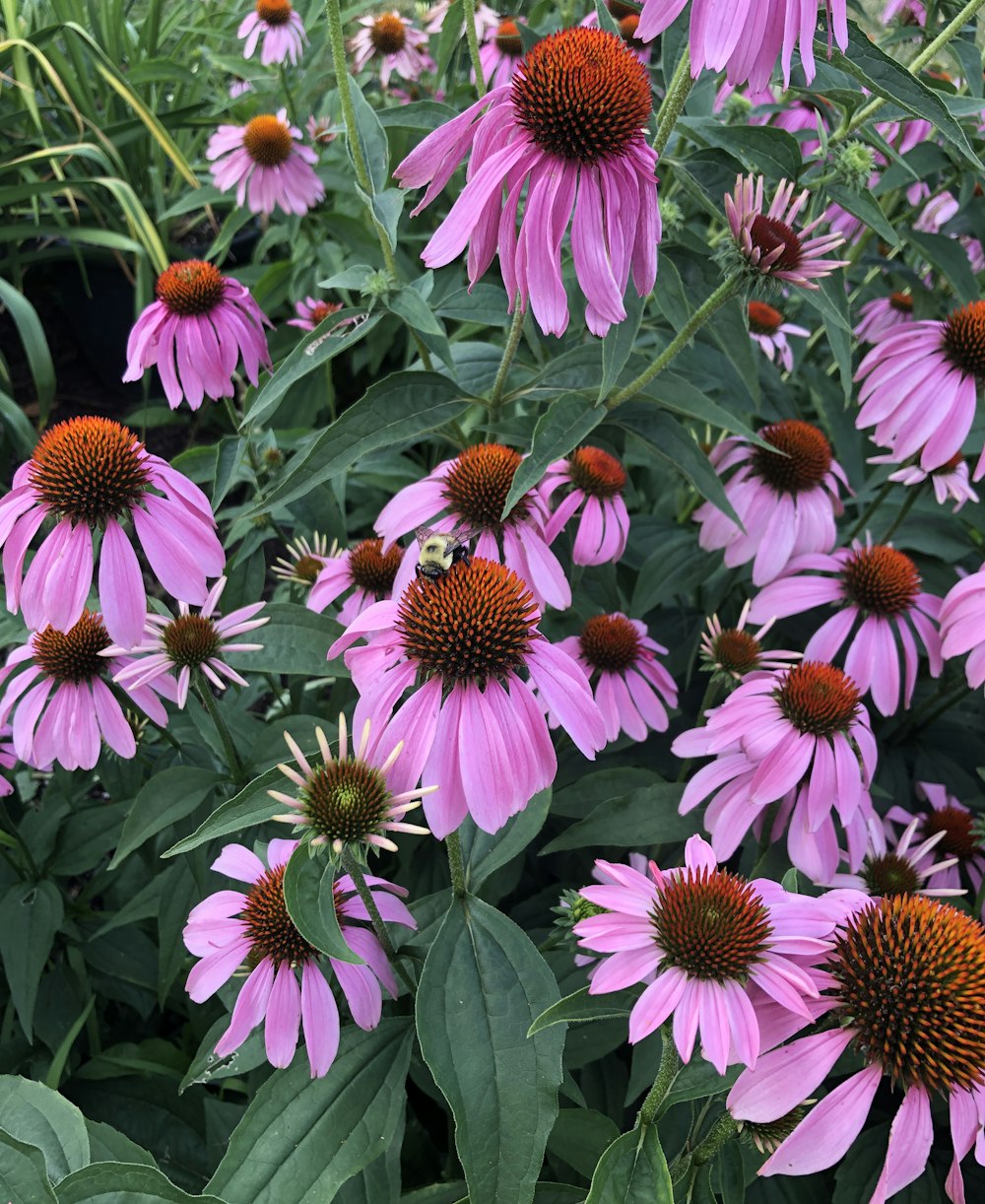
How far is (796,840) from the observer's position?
111 centimetres

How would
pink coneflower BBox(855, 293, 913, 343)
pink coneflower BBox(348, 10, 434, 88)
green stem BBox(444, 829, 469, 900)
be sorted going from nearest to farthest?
green stem BBox(444, 829, 469, 900) → pink coneflower BBox(855, 293, 913, 343) → pink coneflower BBox(348, 10, 434, 88)

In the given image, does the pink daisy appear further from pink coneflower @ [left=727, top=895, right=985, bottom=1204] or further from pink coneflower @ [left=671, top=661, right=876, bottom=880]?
pink coneflower @ [left=727, top=895, right=985, bottom=1204]

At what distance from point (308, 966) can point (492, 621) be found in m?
0.40

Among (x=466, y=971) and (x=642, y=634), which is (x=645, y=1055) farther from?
(x=642, y=634)

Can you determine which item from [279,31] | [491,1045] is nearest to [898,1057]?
[491,1045]

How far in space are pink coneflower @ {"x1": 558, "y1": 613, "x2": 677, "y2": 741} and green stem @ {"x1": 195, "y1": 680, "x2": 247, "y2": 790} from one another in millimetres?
451

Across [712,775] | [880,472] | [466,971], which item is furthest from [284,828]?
[880,472]

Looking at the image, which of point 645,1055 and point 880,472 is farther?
point 880,472

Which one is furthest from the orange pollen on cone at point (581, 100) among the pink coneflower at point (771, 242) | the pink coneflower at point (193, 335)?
the pink coneflower at point (193, 335)

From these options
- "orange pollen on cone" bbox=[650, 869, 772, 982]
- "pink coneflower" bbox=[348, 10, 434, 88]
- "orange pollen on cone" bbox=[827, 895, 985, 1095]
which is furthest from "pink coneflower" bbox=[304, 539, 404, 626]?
"pink coneflower" bbox=[348, 10, 434, 88]

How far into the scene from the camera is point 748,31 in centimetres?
85

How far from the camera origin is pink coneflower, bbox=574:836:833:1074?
0.71 meters

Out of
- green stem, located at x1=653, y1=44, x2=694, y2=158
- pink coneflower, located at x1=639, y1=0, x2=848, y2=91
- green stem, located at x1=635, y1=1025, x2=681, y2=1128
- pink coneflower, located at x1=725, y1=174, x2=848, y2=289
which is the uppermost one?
pink coneflower, located at x1=639, y1=0, x2=848, y2=91

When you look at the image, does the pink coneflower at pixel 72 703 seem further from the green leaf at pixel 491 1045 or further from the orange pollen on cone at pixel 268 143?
the orange pollen on cone at pixel 268 143
